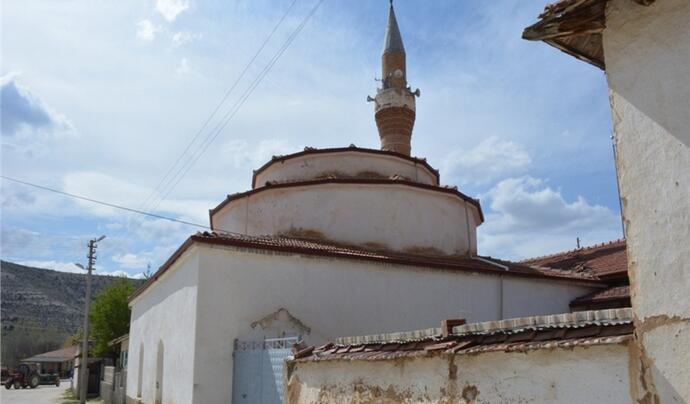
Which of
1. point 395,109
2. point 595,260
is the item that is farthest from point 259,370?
point 395,109

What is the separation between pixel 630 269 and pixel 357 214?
11118 mm

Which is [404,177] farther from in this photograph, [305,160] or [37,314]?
[37,314]

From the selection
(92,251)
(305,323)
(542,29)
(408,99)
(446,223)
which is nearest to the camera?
(542,29)

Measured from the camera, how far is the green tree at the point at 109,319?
31.7 meters

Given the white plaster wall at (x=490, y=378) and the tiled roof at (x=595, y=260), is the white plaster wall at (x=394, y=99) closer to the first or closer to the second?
the tiled roof at (x=595, y=260)

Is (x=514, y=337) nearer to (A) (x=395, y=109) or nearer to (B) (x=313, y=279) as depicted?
(B) (x=313, y=279)

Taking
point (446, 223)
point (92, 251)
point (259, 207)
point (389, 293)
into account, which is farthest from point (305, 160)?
point (92, 251)

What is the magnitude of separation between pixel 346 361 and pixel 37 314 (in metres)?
68.0

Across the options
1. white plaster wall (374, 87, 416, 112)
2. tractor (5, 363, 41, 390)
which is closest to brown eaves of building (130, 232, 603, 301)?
white plaster wall (374, 87, 416, 112)

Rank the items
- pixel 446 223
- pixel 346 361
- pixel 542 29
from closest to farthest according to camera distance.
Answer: pixel 542 29 → pixel 346 361 → pixel 446 223

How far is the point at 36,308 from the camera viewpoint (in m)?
64.4

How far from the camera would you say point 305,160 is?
16.7 m

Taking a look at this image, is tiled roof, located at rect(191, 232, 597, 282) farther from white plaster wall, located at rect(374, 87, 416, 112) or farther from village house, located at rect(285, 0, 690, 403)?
white plaster wall, located at rect(374, 87, 416, 112)

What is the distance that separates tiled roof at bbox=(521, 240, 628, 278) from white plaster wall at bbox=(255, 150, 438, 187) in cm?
653
